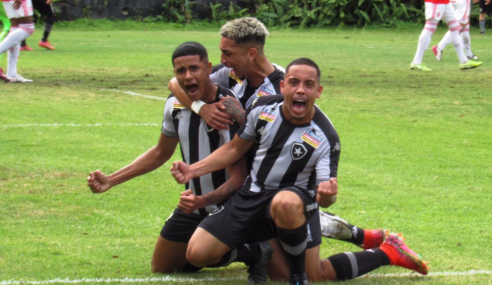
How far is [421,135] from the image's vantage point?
33.1ft

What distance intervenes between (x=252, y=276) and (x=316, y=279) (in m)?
0.38

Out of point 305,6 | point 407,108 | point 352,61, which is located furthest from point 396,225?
point 305,6

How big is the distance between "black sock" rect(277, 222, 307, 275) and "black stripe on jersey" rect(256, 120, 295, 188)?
0.39m

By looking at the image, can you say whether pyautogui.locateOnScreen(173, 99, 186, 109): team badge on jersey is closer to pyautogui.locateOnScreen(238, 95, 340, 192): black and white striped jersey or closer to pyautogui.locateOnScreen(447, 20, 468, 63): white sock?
pyautogui.locateOnScreen(238, 95, 340, 192): black and white striped jersey

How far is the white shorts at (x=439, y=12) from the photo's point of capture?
54.9ft

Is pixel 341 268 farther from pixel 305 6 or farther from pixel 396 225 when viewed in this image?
pixel 305 6

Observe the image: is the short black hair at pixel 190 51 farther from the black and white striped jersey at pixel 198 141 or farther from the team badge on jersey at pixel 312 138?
the team badge on jersey at pixel 312 138

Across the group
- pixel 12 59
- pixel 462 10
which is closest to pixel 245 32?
pixel 12 59

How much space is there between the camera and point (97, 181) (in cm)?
542

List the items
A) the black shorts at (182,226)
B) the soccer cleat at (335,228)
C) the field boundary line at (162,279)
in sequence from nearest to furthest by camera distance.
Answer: the field boundary line at (162,279)
the black shorts at (182,226)
the soccer cleat at (335,228)

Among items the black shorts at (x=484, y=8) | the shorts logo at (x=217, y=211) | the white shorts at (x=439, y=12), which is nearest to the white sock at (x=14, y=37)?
the white shorts at (x=439, y=12)

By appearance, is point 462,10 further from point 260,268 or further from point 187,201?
point 187,201

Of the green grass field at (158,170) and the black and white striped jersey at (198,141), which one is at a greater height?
the black and white striped jersey at (198,141)

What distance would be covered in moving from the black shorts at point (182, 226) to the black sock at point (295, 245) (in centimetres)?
89
